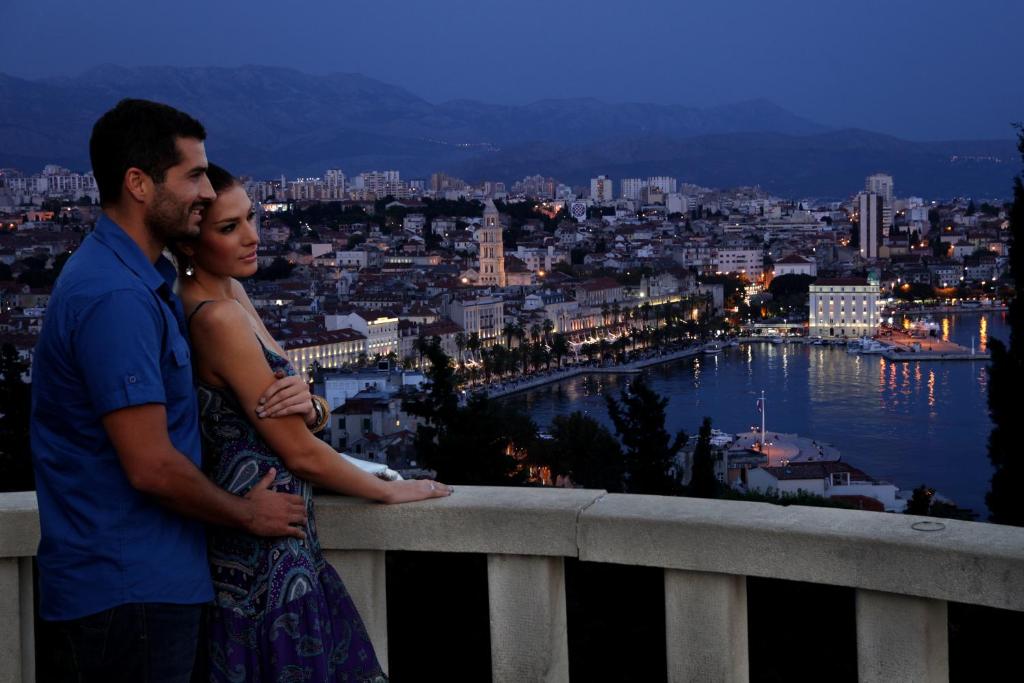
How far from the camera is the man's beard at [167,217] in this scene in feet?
2.74

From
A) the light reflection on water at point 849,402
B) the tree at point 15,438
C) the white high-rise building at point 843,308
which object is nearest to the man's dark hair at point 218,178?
the tree at point 15,438

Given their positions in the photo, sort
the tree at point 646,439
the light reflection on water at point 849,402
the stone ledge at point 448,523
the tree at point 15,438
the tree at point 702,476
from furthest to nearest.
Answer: the light reflection on water at point 849,402 → the tree at point 646,439 → the tree at point 702,476 → the tree at point 15,438 → the stone ledge at point 448,523

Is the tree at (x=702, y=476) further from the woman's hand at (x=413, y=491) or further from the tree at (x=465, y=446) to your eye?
the woman's hand at (x=413, y=491)

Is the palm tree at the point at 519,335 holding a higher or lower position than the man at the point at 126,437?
lower

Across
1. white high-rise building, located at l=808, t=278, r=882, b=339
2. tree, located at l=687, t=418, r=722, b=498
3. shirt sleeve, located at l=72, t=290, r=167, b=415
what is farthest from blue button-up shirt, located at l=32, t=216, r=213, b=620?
white high-rise building, located at l=808, t=278, r=882, b=339

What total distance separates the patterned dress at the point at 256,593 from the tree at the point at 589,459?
29.6ft

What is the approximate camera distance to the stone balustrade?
90cm

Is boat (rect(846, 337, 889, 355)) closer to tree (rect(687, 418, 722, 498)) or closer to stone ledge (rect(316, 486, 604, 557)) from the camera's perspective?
tree (rect(687, 418, 722, 498))

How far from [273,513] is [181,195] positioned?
0.18 m

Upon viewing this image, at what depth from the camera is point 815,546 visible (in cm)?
93

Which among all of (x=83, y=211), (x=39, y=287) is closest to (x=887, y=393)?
(x=39, y=287)

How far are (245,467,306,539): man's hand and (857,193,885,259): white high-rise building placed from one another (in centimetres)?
5206

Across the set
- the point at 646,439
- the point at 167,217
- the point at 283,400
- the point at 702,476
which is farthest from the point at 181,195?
the point at 646,439

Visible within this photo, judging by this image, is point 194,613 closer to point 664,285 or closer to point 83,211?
point 664,285
